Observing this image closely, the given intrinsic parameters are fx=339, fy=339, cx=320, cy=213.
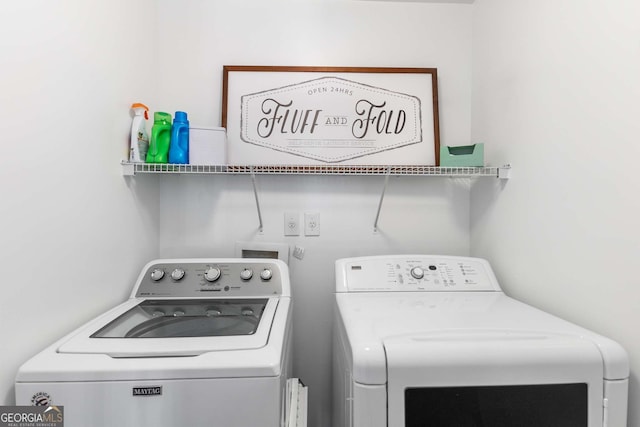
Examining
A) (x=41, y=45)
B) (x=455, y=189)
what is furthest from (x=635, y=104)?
(x=41, y=45)

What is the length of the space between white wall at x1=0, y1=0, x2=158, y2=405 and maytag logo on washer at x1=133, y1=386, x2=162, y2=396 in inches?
14.2

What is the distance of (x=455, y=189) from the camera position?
75.5 inches

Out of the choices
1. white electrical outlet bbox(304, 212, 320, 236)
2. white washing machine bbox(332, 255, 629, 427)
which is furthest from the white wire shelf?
white washing machine bbox(332, 255, 629, 427)

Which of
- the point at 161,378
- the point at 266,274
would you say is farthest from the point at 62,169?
the point at 266,274

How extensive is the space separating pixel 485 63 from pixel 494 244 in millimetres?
939

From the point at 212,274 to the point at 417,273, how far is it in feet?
3.05

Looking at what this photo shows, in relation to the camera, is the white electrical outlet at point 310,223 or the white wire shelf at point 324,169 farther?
the white electrical outlet at point 310,223

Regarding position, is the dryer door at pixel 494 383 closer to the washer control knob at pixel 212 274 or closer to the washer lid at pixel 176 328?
the washer lid at pixel 176 328

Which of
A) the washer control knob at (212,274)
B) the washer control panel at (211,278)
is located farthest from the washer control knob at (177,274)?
the washer control knob at (212,274)

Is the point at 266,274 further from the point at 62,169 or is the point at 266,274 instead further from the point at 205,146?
the point at 62,169

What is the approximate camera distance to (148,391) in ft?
2.76

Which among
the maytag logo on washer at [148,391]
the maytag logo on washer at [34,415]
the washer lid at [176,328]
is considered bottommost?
the maytag logo on washer at [34,415]

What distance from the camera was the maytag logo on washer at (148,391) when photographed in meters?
0.84

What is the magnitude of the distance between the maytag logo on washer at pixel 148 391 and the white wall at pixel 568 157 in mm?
1288
